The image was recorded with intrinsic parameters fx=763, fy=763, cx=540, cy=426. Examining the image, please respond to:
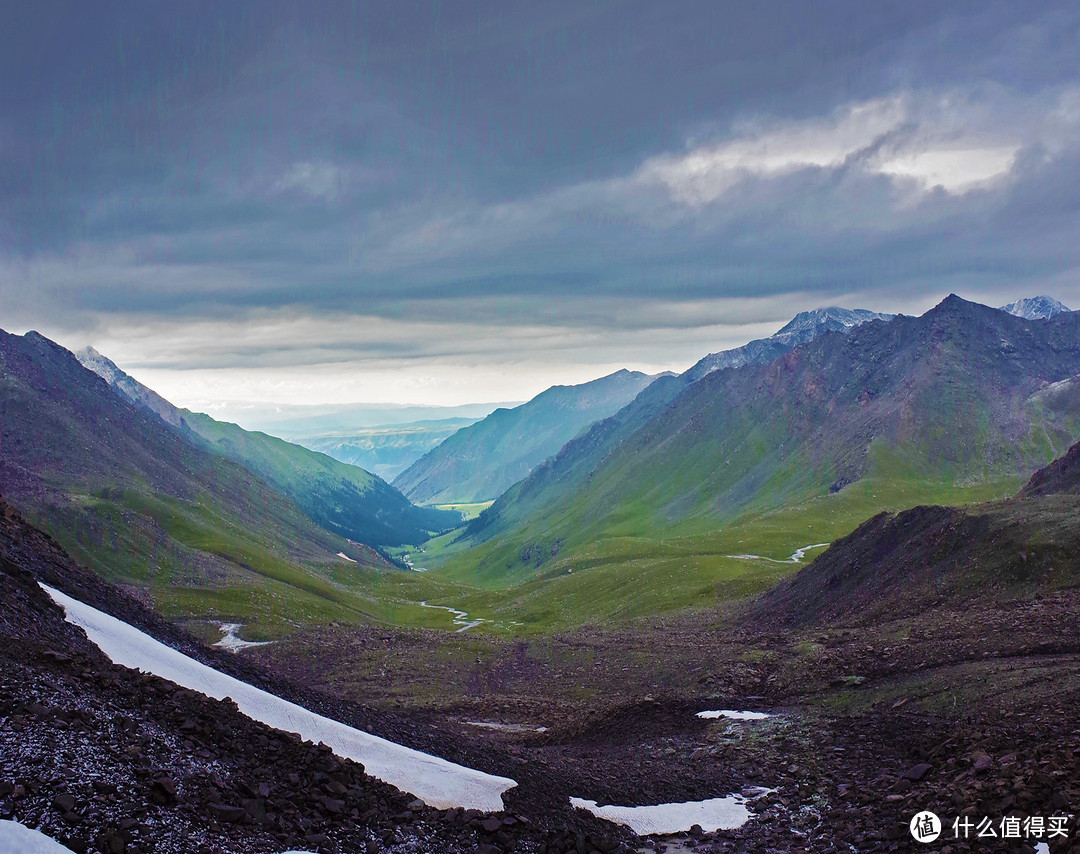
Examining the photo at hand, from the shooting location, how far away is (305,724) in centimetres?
2875

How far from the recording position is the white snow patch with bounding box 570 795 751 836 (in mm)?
25672

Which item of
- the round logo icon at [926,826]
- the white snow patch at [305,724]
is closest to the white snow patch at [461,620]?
the white snow patch at [305,724]

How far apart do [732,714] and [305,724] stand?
22859 millimetres

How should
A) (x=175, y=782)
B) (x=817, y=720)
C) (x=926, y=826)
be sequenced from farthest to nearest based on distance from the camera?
1. (x=817, y=720)
2. (x=926, y=826)
3. (x=175, y=782)

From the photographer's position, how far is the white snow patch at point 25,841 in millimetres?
14566

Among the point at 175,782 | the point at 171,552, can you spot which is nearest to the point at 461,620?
the point at 171,552

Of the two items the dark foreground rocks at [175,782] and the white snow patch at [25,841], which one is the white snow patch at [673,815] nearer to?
the dark foreground rocks at [175,782]

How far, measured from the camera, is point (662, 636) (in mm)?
80500

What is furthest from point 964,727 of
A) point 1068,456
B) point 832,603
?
point 1068,456

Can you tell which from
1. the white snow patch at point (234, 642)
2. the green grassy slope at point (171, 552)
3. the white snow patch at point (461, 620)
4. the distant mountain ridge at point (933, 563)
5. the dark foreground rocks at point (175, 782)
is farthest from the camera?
the white snow patch at point (461, 620)

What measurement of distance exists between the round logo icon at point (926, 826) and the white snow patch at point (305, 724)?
12.1 meters

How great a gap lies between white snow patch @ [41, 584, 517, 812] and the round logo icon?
39.8 ft

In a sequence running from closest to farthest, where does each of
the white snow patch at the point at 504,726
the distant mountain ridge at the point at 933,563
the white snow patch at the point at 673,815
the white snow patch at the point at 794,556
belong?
the white snow patch at the point at 673,815, the white snow patch at the point at 504,726, the distant mountain ridge at the point at 933,563, the white snow patch at the point at 794,556

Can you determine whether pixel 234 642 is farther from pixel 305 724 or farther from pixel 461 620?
pixel 461 620
